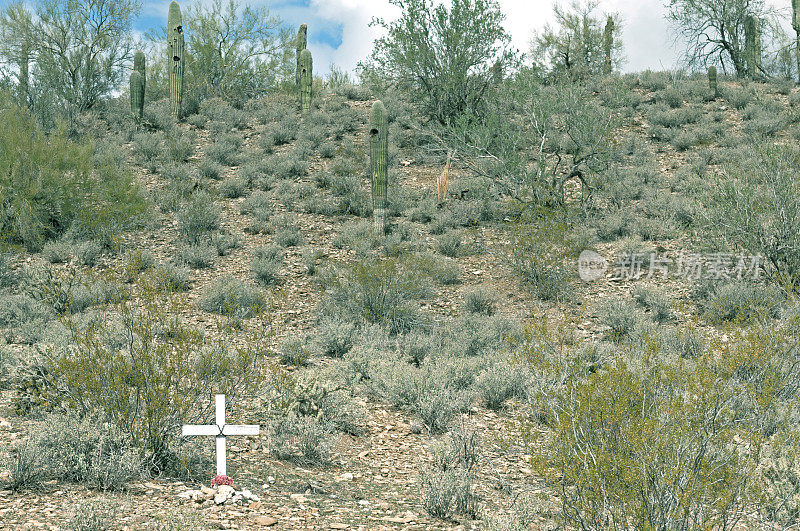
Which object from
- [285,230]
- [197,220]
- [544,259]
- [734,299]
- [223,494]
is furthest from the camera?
[285,230]

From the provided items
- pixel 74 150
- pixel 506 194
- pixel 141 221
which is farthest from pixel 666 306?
pixel 74 150

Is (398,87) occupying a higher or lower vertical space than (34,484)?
higher

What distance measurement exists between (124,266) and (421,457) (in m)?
9.33

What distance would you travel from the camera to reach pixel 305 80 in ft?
76.5

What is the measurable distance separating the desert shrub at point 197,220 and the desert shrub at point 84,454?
1014 centimetres

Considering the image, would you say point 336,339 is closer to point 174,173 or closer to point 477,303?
point 477,303

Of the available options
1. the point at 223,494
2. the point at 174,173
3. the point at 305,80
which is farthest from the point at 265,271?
the point at 305,80

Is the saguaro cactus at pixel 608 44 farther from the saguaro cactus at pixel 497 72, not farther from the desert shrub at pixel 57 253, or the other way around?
the desert shrub at pixel 57 253

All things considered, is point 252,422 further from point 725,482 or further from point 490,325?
point 490,325

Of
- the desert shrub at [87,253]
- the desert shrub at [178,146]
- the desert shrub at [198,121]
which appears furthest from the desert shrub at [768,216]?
the desert shrub at [198,121]

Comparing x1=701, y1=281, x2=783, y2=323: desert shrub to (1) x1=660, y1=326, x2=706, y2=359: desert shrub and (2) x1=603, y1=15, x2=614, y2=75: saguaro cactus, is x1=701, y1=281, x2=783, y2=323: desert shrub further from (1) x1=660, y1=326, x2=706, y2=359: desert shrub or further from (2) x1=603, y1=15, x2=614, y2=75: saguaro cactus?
(2) x1=603, y1=15, x2=614, y2=75: saguaro cactus

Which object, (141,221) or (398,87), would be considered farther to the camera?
(398,87)

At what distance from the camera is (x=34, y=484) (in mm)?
4434

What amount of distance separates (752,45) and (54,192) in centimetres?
2651
